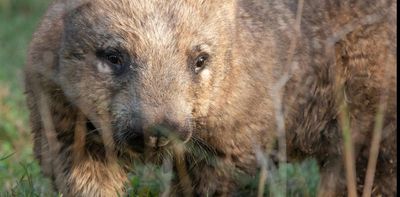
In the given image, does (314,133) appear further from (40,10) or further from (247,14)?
(40,10)

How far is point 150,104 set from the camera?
476 cm

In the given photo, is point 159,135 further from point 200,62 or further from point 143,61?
point 200,62

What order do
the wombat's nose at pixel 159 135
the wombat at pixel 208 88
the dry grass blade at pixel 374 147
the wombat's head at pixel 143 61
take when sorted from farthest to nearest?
the dry grass blade at pixel 374 147
the wombat at pixel 208 88
the wombat's head at pixel 143 61
the wombat's nose at pixel 159 135

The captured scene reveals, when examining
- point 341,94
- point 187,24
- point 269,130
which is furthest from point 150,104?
point 341,94

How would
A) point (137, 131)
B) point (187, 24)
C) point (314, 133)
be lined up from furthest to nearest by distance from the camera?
point (314, 133), point (187, 24), point (137, 131)

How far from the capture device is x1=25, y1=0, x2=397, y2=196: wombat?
4.98m

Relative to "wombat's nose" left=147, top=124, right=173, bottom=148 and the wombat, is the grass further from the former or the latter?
"wombat's nose" left=147, top=124, right=173, bottom=148

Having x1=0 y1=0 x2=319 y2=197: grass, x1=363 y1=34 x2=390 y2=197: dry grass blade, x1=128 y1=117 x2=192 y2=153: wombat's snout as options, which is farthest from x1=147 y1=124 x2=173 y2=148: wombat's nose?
x1=363 y1=34 x2=390 y2=197: dry grass blade

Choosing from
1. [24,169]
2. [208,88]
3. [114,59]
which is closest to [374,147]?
[208,88]

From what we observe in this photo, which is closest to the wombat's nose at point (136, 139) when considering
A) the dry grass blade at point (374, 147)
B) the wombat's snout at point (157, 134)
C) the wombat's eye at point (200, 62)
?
the wombat's snout at point (157, 134)

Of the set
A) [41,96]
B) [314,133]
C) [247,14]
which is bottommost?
[314,133]

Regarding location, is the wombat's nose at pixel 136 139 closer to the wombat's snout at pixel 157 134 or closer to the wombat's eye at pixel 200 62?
the wombat's snout at pixel 157 134

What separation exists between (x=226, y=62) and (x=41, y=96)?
107 cm

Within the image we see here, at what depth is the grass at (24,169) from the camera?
560cm
